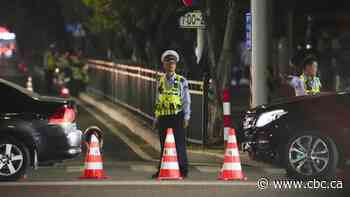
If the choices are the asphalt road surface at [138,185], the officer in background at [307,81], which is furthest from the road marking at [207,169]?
the officer in background at [307,81]

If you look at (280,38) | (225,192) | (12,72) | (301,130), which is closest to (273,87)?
(301,130)

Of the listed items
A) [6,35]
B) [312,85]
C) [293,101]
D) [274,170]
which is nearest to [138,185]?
[293,101]

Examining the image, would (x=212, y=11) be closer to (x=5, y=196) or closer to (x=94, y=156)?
(x=94, y=156)

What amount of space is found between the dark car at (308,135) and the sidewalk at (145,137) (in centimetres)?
200

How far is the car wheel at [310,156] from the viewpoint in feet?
43.0

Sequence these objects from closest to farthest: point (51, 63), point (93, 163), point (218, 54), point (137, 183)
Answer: point (137, 183) → point (93, 163) → point (218, 54) → point (51, 63)

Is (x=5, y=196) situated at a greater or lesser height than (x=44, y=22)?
lesser

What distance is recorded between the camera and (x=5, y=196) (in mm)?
11938

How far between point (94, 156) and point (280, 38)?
33910 mm

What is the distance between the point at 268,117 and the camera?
13.8 metres

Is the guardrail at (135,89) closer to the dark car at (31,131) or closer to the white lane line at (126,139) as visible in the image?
the white lane line at (126,139)

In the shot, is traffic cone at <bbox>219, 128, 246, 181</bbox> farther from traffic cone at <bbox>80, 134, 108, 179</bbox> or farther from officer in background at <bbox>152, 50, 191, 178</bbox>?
traffic cone at <bbox>80, 134, 108, 179</bbox>

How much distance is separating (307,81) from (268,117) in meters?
1.90

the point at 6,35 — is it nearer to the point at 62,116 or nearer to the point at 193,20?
the point at 193,20
